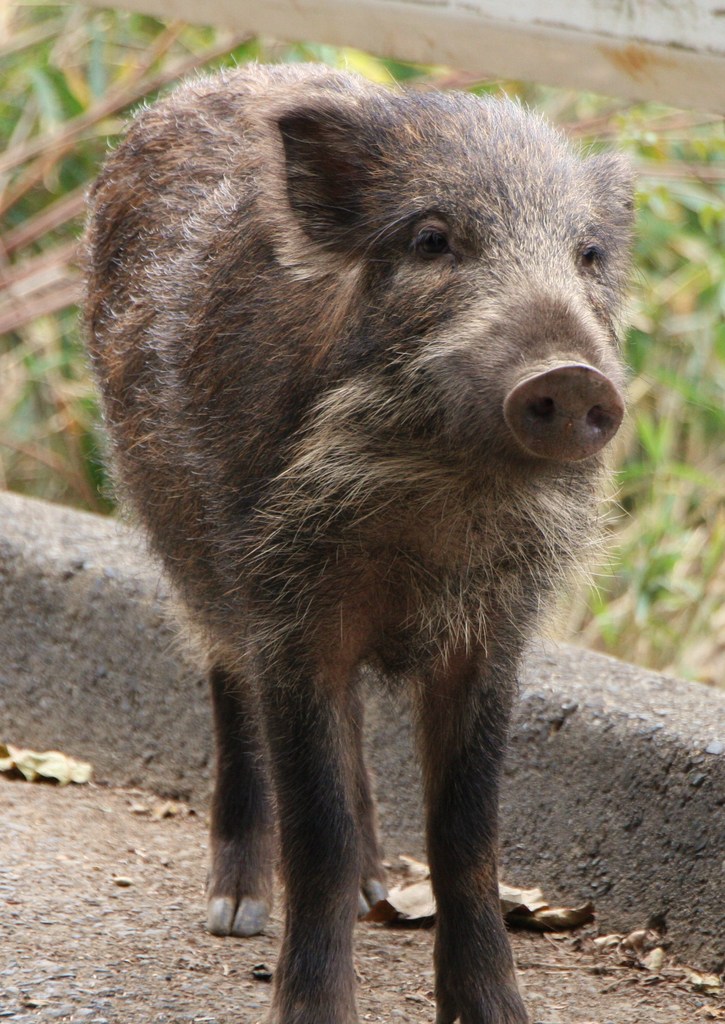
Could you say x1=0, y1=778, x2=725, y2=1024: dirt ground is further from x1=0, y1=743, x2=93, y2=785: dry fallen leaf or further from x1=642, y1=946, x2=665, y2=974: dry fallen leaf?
x1=0, y1=743, x2=93, y2=785: dry fallen leaf

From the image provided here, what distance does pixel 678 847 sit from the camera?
3109 millimetres

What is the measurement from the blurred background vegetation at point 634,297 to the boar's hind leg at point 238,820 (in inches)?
63.0

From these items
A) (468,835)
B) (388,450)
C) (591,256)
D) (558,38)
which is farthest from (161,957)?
(558,38)

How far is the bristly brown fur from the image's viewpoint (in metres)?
2.43

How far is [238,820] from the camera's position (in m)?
3.37

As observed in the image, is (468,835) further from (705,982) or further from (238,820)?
(238,820)

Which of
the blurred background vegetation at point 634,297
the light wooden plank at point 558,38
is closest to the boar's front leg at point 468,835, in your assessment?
the light wooden plank at point 558,38

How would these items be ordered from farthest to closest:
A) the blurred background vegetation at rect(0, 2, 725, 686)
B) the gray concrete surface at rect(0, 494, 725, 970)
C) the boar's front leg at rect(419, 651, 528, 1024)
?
the blurred background vegetation at rect(0, 2, 725, 686) → the gray concrete surface at rect(0, 494, 725, 970) → the boar's front leg at rect(419, 651, 528, 1024)

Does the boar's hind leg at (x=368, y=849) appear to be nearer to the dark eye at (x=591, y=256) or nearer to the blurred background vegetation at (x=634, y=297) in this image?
the dark eye at (x=591, y=256)

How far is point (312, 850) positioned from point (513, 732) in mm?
891

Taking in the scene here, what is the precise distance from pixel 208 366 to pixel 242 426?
18cm

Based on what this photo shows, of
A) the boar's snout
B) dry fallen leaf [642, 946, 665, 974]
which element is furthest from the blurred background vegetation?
the boar's snout

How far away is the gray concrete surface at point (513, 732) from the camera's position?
312cm

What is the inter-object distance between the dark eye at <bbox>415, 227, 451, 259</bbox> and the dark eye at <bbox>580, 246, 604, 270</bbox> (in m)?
0.24
